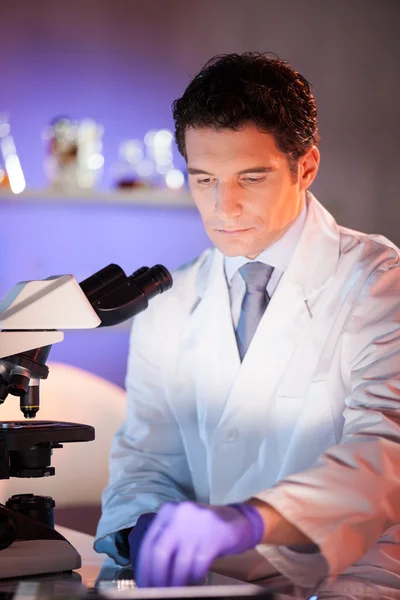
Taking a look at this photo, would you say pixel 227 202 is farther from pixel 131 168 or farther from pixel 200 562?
pixel 131 168

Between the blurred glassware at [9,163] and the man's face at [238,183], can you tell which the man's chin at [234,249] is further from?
the blurred glassware at [9,163]

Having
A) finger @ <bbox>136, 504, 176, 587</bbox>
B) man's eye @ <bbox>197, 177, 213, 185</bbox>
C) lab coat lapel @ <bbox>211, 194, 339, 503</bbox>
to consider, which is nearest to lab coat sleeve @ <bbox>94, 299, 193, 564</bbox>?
lab coat lapel @ <bbox>211, 194, 339, 503</bbox>

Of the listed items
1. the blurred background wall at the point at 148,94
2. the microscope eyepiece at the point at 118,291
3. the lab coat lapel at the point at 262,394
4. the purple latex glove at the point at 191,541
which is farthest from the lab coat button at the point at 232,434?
the blurred background wall at the point at 148,94

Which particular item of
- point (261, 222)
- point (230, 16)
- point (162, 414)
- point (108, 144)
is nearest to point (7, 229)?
point (108, 144)

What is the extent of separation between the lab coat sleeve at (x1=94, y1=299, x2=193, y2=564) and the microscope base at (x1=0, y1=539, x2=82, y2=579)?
0.30 meters

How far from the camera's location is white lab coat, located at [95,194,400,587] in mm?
1481

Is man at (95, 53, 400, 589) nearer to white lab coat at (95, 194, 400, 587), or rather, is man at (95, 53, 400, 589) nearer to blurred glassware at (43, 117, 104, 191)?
white lab coat at (95, 194, 400, 587)

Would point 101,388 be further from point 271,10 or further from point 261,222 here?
point 271,10

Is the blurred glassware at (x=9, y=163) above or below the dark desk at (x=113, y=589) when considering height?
above

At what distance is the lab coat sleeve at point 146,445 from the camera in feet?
5.48

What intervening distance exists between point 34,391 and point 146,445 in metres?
0.51

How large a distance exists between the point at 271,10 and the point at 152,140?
795 mm

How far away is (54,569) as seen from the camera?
1286 mm

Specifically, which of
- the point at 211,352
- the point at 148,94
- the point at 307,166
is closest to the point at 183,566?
the point at 211,352
